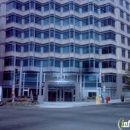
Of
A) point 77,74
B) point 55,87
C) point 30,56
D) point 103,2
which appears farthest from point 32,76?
point 103,2

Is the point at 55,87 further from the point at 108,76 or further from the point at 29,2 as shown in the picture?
the point at 29,2

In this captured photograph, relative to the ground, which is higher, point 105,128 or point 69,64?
point 69,64

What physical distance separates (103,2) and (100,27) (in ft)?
22.7

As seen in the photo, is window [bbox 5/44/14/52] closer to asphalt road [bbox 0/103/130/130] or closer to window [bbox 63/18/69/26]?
window [bbox 63/18/69/26]

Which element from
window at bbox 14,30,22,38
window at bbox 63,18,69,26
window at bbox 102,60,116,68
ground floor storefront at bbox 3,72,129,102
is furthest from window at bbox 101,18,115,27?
window at bbox 14,30,22,38

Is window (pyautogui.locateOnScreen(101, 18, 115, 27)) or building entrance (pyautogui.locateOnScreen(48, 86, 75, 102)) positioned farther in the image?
window (pyautogui.locateOnScreen(101, 18, 115, 27))

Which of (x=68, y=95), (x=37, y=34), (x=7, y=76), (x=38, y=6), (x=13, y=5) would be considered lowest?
(x=68, y=95)

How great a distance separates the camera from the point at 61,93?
45375 millimetres

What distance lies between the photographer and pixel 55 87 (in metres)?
44.9

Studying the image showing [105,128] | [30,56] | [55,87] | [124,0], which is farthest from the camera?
[124,0]

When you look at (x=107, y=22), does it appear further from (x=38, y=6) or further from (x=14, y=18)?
(x=14, y=18)

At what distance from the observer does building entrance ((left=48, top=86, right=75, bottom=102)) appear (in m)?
44.8

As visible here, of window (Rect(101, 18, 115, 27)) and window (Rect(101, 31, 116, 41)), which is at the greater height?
window (Rect(101, 18, 115, 27))

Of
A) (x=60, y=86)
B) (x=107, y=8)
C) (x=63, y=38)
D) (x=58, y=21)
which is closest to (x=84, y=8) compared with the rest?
(x=107, y=8)
